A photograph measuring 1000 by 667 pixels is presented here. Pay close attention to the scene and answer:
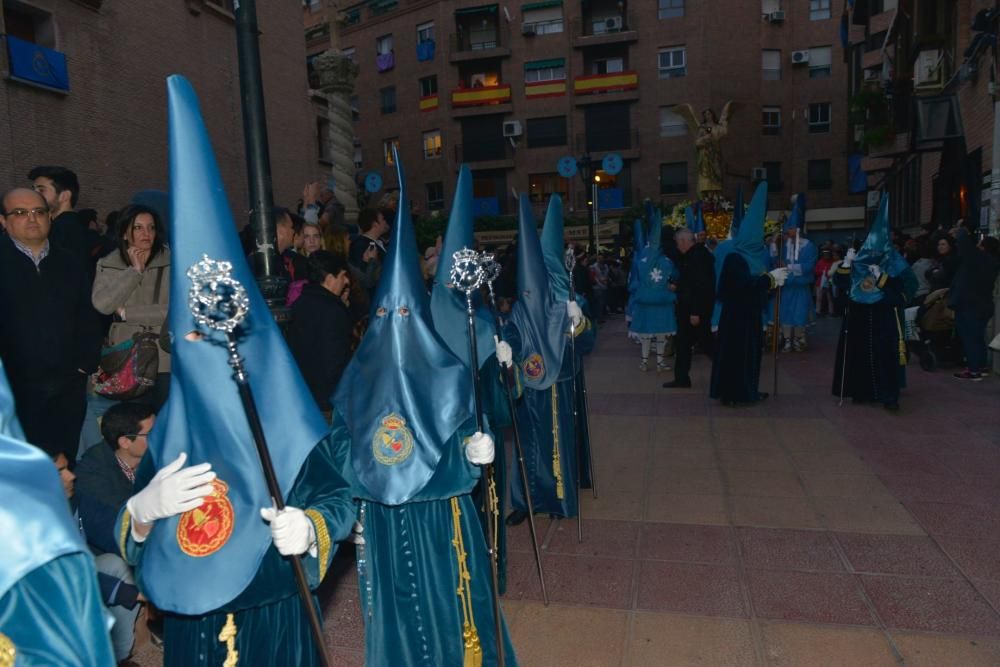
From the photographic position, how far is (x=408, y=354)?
9.57 feet

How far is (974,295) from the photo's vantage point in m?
9.56

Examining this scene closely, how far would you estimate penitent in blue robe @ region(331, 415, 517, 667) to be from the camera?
9.80 ft

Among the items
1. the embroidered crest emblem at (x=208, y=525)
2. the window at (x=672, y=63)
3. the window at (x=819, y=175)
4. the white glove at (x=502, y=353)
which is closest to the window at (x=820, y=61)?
the window at (x=819, y=175)

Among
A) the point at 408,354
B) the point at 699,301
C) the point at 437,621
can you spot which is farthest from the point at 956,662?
the point at 699,301

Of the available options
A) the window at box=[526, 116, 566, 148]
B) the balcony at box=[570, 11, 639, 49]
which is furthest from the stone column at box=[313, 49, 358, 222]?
the balcony at box=[570, 11, 639, 49]

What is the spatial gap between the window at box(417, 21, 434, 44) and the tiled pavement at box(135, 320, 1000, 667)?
34.6m

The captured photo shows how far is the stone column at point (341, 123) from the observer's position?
10781mm

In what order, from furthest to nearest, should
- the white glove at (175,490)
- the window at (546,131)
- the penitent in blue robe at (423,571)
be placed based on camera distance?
1. the window at (546,131)
2. the penitent in blue robe at (423,571)
3. the white glove at (175,490)

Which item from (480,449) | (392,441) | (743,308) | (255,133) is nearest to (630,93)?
(743,308)

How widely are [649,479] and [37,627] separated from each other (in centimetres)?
541

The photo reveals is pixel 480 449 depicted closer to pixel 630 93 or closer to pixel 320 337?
pixel 320 337

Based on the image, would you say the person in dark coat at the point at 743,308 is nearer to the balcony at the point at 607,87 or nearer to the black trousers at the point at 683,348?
the black trousers at the point at 683,348

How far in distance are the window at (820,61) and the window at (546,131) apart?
487 inches

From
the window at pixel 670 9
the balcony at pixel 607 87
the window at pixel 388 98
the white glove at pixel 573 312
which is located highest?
the window at pixel 670 9
